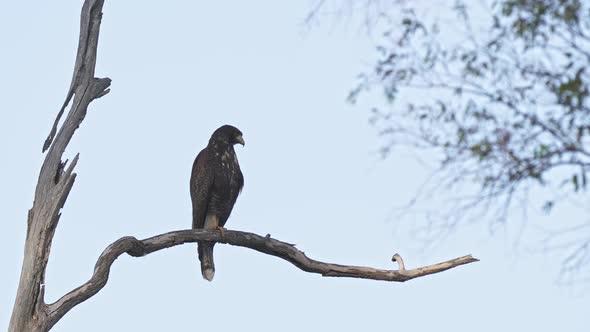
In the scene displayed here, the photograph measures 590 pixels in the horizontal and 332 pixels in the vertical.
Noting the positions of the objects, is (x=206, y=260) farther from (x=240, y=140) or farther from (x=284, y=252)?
(x=284, y=252)

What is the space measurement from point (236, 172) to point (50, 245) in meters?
2.57

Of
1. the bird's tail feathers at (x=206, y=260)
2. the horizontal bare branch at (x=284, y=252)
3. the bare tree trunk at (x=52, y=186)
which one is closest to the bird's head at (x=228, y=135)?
the bird's tail feathers at (x=206, y=260)

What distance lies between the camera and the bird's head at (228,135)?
7930 millimetres

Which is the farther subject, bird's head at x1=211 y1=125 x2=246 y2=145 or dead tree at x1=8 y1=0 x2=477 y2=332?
bird's head at x1=211 y1=125 x2=246 y2=145

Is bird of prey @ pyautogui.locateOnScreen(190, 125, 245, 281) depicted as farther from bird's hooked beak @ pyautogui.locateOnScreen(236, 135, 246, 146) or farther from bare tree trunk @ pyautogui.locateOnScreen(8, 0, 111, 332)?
bare tree trunk @ pyautogui.locateOnScreen(8, 0, 111, 332)

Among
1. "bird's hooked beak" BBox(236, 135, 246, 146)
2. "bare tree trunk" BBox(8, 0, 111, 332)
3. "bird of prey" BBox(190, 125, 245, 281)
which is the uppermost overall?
"bird's hooked beak" BBox(236, 135, 246, 146)

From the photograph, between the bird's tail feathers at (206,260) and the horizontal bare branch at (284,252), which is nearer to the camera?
the horizontal bare branch at (284,252)

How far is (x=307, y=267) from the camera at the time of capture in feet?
19.9

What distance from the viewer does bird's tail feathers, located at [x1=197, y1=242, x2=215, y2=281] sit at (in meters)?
7.59

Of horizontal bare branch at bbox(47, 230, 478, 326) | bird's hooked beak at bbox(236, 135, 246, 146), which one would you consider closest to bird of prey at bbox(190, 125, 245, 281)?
bird's hooked beak at bbox(236, 135, 246, 146)

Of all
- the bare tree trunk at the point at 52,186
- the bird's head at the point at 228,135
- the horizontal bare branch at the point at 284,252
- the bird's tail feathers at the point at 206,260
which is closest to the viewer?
the bare tree trunk at the point at 52,186

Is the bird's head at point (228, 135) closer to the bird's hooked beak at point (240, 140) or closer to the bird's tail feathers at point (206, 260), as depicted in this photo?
the bird's hooked beak at point (240, 140)

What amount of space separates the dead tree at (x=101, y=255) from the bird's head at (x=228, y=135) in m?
1.79

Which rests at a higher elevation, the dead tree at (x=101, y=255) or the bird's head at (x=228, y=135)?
the bird's head at (x=228, y=135)
